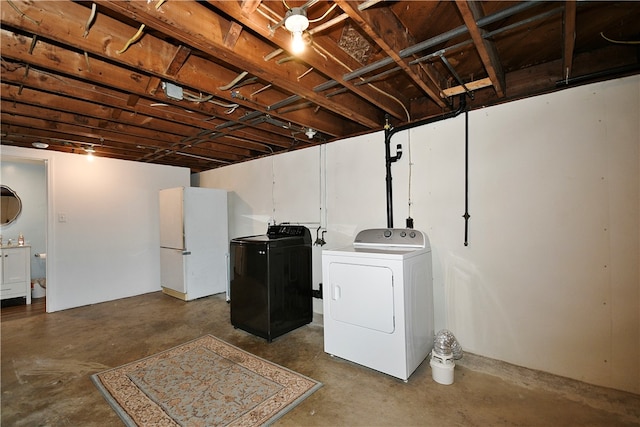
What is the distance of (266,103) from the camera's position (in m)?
2.63

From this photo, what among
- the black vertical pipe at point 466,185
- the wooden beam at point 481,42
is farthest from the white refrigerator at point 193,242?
the wooden beam at point 481,42

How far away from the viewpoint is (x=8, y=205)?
4.73 meters

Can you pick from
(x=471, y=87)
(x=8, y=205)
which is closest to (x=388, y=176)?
(x=471, y=87)

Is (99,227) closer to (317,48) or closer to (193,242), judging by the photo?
(193,242)

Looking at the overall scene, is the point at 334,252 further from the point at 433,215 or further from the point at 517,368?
the point at 517,368

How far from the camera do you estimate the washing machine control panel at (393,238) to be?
2.58 meters

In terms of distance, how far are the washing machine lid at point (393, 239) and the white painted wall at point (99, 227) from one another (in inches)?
160

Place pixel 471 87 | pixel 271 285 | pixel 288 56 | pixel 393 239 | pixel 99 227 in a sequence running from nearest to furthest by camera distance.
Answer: pixel 288 56 → pixel 471 87 → pixel 393 239 → pixel 271 285 → pixel 99 227

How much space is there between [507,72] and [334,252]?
227 centimetres

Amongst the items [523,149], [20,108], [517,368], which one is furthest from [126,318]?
[523,149]

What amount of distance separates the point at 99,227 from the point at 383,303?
4664 mm

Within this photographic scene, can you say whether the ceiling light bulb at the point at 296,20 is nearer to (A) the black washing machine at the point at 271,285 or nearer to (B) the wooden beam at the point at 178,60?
(B) the wooden beam at the point at 178,60

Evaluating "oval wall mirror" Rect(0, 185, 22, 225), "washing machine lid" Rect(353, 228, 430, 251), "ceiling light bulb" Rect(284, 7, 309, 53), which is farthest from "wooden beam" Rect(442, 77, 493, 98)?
"oval wall mirror" Rect(0, 185, 22, 225)

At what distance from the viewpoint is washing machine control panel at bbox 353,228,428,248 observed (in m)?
2.58
